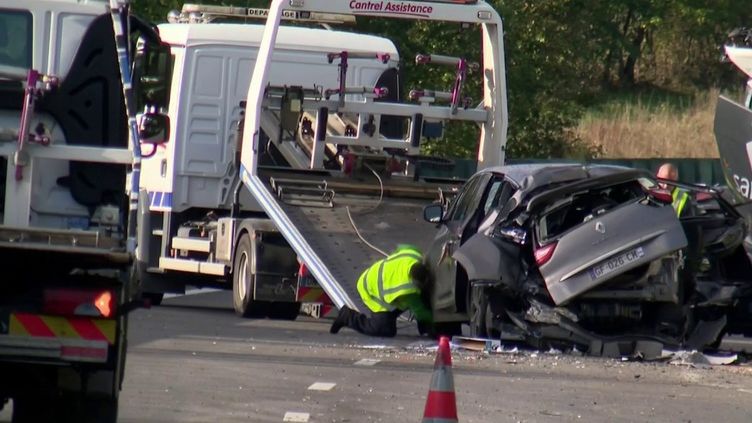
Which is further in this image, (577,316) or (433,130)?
(433,130)

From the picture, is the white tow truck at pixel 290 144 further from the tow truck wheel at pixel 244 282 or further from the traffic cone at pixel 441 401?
the traffic cone at pixel 441 401

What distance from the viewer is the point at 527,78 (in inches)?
1259

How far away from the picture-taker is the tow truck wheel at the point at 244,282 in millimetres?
17906

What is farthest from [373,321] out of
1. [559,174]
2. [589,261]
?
[589,261]

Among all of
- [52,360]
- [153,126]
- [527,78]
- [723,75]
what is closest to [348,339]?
[153,126]

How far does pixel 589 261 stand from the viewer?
13.5 meters

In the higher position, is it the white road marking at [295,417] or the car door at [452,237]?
the car door at [452,237]

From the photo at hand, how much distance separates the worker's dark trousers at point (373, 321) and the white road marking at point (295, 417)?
522 centimetres

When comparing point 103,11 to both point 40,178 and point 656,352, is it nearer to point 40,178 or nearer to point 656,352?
point 40,178

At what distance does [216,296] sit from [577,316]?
9.85 m

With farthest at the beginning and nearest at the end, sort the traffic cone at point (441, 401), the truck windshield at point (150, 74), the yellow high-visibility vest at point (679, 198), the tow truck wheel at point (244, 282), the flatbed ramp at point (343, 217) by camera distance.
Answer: the tow truck wheel at point (244, 282) < the flatbed ramp at point (343, 217) < the yellow high-visibility vest at point (679, 198) < the truck windshield at point (150, 74) < the traffic cone at point (441, 401)

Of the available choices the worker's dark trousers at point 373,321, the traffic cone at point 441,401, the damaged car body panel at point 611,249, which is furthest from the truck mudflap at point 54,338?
the worker's dark trousers at point 373,321

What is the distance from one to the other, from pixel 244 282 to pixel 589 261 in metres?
5.61

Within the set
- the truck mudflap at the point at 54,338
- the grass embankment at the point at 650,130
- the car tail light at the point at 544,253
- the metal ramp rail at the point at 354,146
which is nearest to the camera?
the truck mudflap at the point at 54,338
